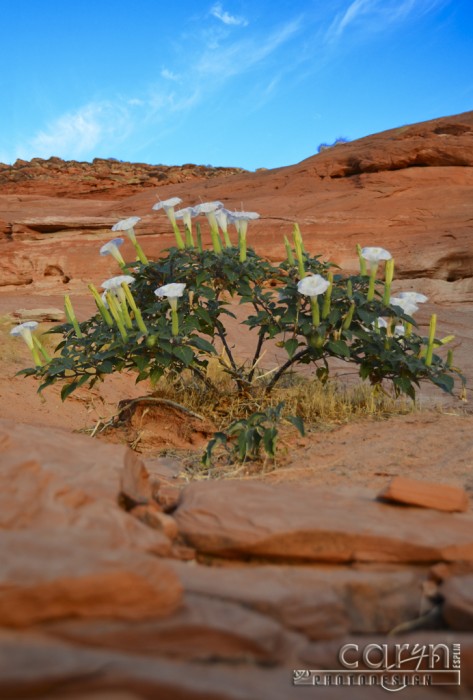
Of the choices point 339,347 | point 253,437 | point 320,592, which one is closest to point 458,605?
point 320,592

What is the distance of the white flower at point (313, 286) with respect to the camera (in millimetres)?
3580

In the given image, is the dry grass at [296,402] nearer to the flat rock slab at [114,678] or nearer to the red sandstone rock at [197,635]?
the red sandstone rock at [197,635]

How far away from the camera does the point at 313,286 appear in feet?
11.9

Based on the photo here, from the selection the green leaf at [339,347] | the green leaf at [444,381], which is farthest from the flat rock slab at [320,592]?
the green leaf at [444,381]

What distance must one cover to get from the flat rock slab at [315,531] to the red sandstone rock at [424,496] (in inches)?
1.9

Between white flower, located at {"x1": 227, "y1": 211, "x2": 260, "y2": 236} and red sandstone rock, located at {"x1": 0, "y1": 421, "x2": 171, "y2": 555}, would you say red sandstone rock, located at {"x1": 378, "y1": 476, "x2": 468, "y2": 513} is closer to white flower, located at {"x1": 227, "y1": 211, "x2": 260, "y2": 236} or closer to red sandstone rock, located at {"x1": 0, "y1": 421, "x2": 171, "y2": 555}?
red sandstone rock, located at {"x1": 0, "y1": 421, "x2": 171, "y2": 555}

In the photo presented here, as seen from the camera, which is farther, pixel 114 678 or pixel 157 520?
pixel 157 520

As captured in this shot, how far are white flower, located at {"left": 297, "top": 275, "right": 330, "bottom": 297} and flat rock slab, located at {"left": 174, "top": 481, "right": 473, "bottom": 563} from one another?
59.7 inches

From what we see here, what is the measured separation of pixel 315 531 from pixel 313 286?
1.81 meters

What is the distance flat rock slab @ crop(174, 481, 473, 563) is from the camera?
2023 millimetres

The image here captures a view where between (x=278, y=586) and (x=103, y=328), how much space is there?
2689 mm

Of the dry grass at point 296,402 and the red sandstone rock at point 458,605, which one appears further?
the dry grass at point 296,402

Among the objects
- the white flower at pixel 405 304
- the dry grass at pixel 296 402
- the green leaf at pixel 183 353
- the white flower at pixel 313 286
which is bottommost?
the dry grass at pixel 296 402

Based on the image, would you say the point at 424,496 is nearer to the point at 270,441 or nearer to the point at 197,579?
the point at 197,579
